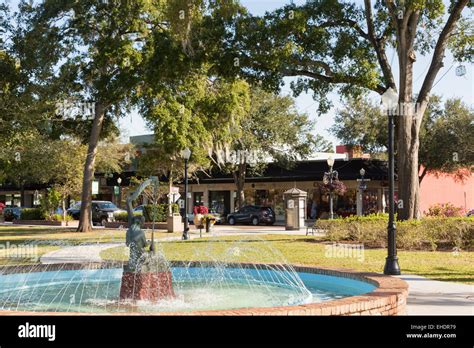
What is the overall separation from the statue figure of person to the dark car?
34963 millimetres

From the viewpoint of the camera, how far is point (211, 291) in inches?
475

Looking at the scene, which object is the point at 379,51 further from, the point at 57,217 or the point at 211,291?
the point at 57,217

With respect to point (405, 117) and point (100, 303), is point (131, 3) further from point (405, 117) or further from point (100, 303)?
point (100, 303)

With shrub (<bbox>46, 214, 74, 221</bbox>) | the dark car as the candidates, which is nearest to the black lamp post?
the dark car

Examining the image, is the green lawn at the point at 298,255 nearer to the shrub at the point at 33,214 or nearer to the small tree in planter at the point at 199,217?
the small tree in planter at the point at 199,217

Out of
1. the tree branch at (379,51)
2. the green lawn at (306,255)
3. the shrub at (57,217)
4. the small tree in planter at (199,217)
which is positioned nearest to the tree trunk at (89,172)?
the small tree in planter at (199,217)

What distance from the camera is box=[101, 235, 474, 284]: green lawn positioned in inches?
603

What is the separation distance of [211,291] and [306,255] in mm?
7533

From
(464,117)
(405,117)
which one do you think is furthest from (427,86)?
(464,117)

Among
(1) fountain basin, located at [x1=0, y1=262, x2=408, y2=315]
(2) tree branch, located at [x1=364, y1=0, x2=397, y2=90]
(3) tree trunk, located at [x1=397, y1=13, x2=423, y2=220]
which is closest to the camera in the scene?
(1) fountain basin, located at [x1=0, y1=262, x2=408, y2=315]

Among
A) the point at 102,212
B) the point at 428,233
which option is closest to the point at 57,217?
the point at 102,212

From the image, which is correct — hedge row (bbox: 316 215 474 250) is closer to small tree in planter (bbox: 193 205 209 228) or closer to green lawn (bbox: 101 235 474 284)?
green lawn (bbox: 101 235 474 284)

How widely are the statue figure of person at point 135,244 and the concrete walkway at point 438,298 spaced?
4.62 m

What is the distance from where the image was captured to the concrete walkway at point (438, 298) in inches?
368
